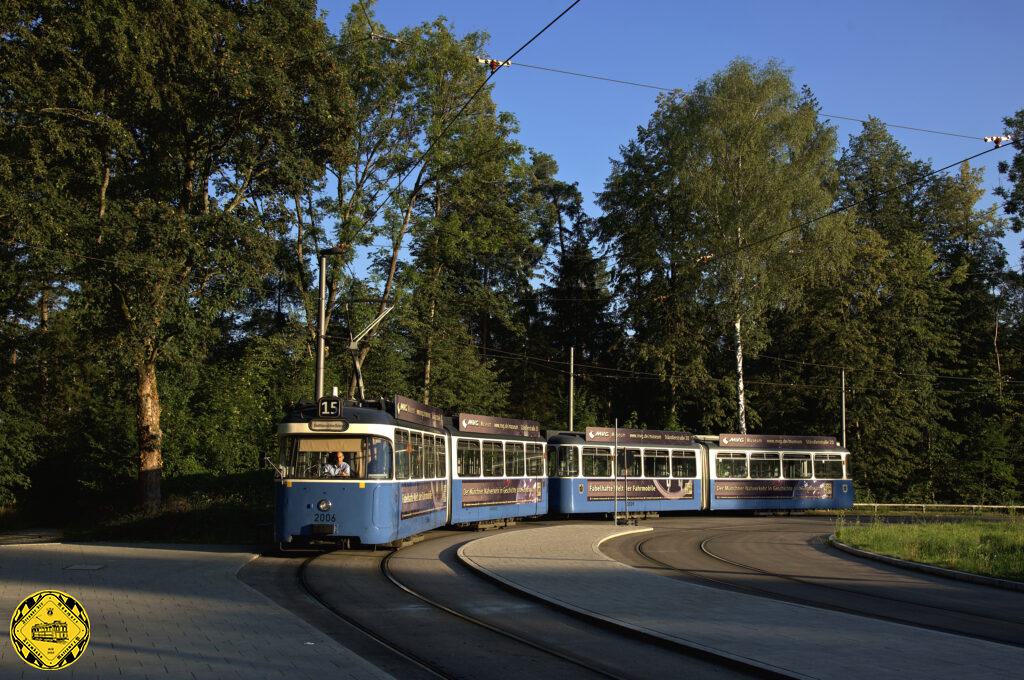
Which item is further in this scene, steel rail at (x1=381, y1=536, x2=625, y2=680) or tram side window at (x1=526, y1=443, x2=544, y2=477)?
tram side window at (x1=526, y1=443, x2=544, y2=477)

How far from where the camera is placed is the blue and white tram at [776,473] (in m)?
35.5

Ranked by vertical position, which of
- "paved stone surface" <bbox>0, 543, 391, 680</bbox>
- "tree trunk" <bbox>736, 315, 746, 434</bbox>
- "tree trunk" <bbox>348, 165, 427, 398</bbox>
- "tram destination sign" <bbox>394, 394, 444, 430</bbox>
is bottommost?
"paved stone surface" <bbox>0, 543, 391, 680</bbox>

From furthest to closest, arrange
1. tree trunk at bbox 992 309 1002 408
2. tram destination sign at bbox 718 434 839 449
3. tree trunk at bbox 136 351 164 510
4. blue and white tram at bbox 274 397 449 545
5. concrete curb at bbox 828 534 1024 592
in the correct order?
tree trunk at bbox 992 309 1002 408
tram destination sign at bbox 718 434 839 449
tree trunk at bbox 136 351 164 510
blue and white tram at bbox 274 397 449 545
concrete curb at bbox 828 534 1024 592

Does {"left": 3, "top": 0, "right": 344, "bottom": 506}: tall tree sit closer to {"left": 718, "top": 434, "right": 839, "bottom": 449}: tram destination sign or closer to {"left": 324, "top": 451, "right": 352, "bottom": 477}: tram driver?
{"left": 324, "top": 451, "right": 352, "bottom": 477}: tram driver

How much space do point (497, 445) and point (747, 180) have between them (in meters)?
22.6

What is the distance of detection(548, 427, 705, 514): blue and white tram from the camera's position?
3091cm

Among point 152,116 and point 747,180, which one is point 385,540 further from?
point 747,180

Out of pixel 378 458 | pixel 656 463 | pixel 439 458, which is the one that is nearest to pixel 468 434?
pixel 439 458

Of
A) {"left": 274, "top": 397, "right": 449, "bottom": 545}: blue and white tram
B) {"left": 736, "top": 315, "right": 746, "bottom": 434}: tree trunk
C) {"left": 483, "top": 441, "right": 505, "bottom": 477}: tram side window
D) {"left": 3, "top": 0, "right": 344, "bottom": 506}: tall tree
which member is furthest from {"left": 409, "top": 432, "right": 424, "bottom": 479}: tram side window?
{"left": 736, "top": 315, "right": 746, "bottom": 434}: tree trunk

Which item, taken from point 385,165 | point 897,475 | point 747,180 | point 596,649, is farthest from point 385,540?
point 897,475

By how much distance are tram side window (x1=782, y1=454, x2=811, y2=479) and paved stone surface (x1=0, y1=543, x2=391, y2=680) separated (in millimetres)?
25424

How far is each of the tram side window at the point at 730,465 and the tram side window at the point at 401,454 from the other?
19.0 metres

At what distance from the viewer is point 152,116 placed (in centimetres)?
2523

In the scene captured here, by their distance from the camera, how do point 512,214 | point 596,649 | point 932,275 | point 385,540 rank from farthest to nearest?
point 932,275 < point 512,214 < point 385,540 < point 596,649
